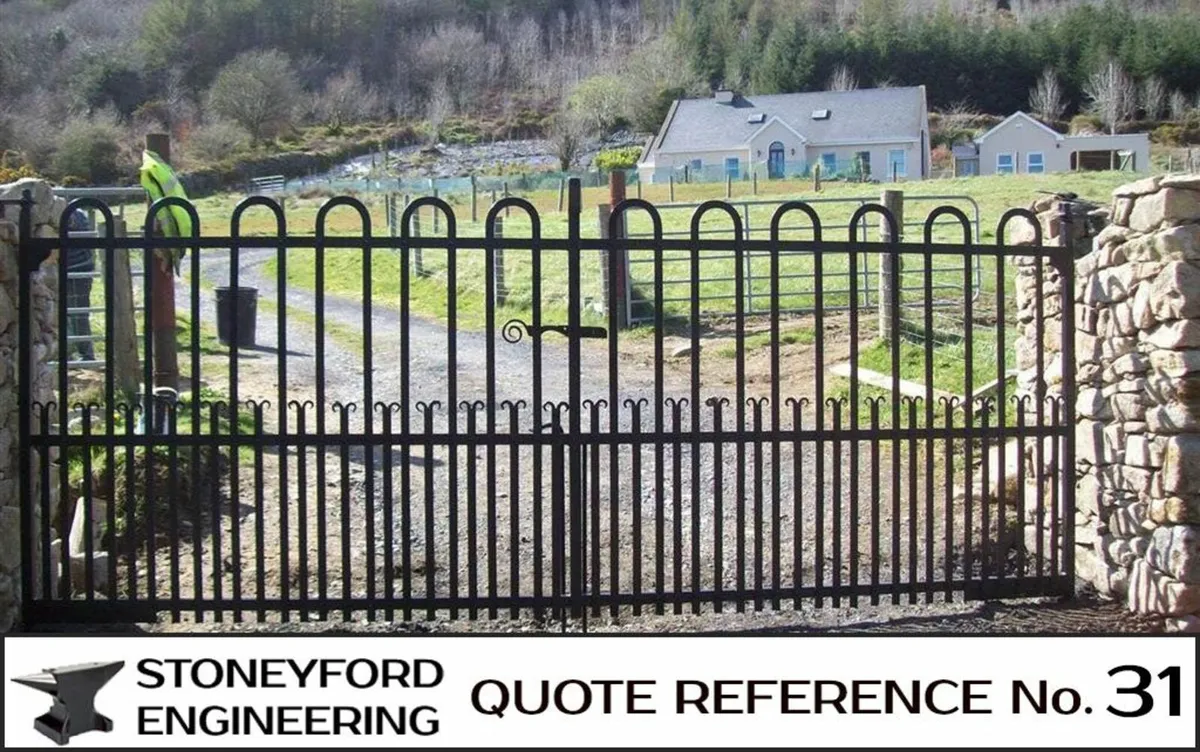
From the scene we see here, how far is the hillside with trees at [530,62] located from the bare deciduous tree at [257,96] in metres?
0.12

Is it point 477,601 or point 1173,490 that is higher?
point 1173,490

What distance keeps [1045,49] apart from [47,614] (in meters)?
75.3

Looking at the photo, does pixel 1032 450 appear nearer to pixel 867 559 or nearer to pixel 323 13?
pixel 867 559

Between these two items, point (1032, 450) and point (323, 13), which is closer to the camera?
point (1032, 450)

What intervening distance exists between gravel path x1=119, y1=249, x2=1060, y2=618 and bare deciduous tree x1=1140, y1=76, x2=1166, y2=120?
58408 mm

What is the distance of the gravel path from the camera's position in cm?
548

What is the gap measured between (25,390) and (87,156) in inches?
1433

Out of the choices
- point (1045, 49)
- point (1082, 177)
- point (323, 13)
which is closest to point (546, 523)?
point (1082, 177)

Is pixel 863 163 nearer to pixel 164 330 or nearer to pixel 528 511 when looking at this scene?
pixel 164 330

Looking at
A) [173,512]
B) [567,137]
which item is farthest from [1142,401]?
[567,137]

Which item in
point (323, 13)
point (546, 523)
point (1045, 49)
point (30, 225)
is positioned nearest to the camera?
point (30, 225)

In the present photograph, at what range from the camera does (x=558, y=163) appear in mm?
52969

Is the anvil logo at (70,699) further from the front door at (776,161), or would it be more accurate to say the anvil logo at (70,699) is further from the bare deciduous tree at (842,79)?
the bare deciduous tree at (842,79)

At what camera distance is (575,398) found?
5516 mm
